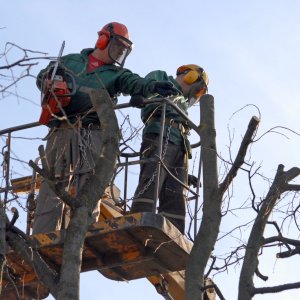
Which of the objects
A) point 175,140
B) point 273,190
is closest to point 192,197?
point 175,140

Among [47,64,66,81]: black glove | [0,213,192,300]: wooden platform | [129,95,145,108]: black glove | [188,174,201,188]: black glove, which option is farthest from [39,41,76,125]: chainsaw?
[188,174,201,188]: black glove

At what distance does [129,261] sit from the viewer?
11.6 m

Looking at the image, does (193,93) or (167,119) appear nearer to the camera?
(167,119)

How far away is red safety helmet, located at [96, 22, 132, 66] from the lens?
488 inches

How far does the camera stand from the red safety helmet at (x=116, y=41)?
12.4 meters

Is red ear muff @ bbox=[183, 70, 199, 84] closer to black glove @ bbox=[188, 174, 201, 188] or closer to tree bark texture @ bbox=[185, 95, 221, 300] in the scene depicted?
black glove @ bbox=[188, 174, 201, 188]

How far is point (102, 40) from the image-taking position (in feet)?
41.0

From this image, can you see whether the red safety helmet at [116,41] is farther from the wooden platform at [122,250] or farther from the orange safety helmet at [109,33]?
the wooden platform at [122,250]

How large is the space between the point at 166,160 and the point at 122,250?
108 centimetres

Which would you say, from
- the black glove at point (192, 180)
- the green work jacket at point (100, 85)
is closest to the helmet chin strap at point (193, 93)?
the black glove at point (192, 180)

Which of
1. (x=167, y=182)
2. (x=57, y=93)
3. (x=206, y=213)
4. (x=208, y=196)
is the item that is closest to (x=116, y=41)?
(x=57, y=93)

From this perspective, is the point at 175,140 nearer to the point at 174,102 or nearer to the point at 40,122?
the point at 174,102

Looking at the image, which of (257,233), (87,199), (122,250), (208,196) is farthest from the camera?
(122,250)

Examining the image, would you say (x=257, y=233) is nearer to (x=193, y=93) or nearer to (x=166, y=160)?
(x=166, y=160)
